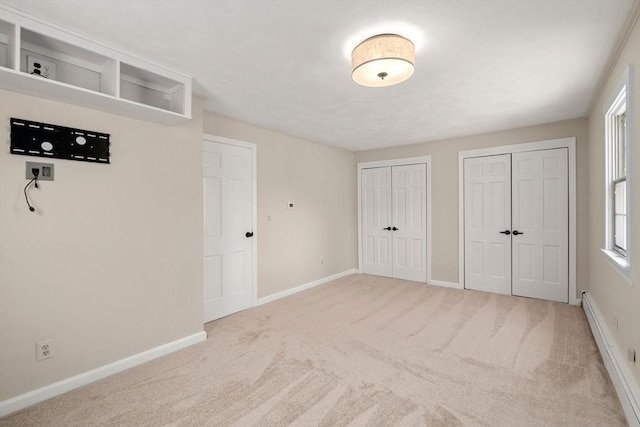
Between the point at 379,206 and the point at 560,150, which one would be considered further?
→ the point at 379,206

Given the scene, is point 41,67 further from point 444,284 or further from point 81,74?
point 444,284

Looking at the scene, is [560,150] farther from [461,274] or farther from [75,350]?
[75,350]

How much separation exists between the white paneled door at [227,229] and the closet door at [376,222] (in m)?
2.57

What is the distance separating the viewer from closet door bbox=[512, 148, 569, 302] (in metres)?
4.07

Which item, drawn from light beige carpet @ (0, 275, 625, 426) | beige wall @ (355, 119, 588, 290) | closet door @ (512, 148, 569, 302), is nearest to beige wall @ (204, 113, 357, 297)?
light beige carpet @ (0, 275, 625, 426)

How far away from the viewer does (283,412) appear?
6.47 ft

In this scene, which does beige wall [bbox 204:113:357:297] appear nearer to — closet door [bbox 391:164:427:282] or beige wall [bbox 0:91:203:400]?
closet door [bbox 391:164:427:282]

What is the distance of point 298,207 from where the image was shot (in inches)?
190

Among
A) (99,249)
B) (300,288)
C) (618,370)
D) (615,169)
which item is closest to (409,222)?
(300,288)

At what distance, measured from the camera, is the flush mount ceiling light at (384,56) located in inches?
77.2

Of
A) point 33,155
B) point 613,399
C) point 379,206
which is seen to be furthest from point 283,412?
point 379,206

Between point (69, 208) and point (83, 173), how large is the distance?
0.28 meters

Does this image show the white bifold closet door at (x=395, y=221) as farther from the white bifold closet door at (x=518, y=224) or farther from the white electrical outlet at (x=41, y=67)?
the white electrical outlet at (x=41, y=67)

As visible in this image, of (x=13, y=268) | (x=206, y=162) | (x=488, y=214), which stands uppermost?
(x=206, y=162)
